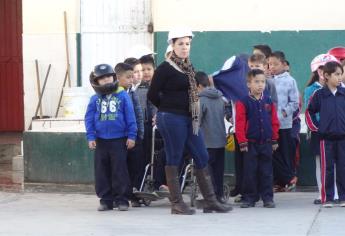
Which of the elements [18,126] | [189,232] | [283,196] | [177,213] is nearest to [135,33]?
[18,126]

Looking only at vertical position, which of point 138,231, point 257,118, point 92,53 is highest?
point 92,53

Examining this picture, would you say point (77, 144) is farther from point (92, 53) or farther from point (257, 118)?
point (92, 53)

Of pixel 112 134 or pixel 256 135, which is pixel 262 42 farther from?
pixel 112 134

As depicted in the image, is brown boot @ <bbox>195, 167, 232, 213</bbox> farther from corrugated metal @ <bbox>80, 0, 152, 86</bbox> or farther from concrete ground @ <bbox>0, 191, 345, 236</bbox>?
corrugated metal @ <bbox>80, 0, 152, 86</bbox>

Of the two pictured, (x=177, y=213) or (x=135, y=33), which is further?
(x=135, y=33)

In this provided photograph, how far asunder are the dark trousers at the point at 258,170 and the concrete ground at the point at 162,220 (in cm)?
20

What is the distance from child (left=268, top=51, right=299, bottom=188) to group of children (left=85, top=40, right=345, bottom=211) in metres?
0.52

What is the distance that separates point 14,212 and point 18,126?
7.93 m

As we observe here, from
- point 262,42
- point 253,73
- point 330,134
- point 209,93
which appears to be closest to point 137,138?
point 209,93

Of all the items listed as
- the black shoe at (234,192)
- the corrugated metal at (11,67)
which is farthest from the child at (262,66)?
the corrugated metal at (11,67)

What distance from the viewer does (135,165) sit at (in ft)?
33.8

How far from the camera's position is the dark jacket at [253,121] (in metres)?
9.89

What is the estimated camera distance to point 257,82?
32.4ft

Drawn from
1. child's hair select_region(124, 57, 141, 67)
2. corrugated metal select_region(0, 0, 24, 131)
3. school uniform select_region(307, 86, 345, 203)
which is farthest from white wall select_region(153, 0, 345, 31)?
school uniform select_region(307, 86, 345, 203)
